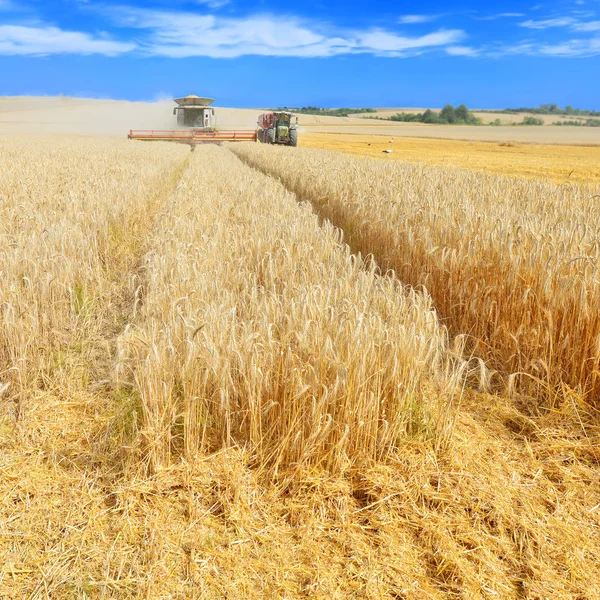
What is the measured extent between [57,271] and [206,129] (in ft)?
100

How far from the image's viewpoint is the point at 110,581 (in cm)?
181

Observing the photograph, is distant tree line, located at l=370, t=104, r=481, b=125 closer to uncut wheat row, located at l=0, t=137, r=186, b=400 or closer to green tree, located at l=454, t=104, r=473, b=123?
green tree, located at l=454, t=104, r=473, b=123

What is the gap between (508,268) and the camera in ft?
13.2

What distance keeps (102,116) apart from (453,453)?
359 ft

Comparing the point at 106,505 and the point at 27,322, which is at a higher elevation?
the point at 27,322

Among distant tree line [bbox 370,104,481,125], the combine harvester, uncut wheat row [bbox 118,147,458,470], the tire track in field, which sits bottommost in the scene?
the tire track in field

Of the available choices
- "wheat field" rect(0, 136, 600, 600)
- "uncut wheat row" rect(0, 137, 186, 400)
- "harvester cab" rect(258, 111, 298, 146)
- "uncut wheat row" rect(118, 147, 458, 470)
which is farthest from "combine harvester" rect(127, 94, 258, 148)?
"uncut wheat row" rect(118, 147, 458, 470)

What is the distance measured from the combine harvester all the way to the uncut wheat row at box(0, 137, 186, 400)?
2442 centimetres

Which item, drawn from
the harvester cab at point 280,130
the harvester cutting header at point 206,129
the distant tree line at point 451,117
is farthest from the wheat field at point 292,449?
the distant tree line at point 451,117

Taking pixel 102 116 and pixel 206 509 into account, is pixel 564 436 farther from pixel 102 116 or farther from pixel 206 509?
pixel 102 116

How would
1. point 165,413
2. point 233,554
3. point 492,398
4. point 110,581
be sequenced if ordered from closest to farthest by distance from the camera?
point 110,581 < point 233,554 < point 165,413 < point 492,398

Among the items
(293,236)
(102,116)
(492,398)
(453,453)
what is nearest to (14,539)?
(453,453)

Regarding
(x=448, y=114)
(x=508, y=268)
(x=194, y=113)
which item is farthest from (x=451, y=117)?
(x=508, y=268)

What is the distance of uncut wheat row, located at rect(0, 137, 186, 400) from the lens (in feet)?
10.6
